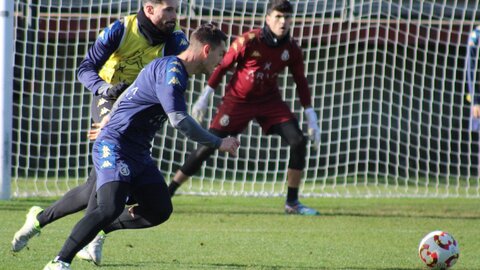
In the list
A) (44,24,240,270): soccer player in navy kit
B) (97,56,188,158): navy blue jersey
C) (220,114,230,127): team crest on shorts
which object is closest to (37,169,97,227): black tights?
(44,24,240,270): soccer player in navy kit

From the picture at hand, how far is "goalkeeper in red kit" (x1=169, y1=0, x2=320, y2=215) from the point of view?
9.55m

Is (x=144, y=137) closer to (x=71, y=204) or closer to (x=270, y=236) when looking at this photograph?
(x=71, y=204)

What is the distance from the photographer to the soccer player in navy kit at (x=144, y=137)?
5316mm

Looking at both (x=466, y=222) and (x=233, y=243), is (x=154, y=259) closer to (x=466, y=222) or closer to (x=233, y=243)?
(x=233, y=243)

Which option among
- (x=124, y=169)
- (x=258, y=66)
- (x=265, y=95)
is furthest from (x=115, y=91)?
(x=265, y=95)

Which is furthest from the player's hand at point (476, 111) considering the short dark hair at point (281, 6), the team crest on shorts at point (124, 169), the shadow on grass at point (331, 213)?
the team crest on shorts at point (124, 169)

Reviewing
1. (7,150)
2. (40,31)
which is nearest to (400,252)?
(7,150)

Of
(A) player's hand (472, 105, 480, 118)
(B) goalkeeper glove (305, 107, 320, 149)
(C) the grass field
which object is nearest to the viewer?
(C) the grass field

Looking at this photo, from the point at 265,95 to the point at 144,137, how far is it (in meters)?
4.19

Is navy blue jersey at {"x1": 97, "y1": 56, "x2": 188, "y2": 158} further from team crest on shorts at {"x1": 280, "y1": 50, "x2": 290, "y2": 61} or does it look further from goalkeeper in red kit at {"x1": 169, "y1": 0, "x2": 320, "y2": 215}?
team crest on shorts at {"x1": 280, "y1": 50, "x2": 290, "y2": 61}

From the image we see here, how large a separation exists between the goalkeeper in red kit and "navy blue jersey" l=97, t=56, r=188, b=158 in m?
3.84

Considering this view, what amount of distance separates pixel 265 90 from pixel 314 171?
4186mm

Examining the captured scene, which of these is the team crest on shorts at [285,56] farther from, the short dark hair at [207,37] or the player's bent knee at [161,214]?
the short dark hair at [207,37]

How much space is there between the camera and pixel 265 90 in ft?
31.9
